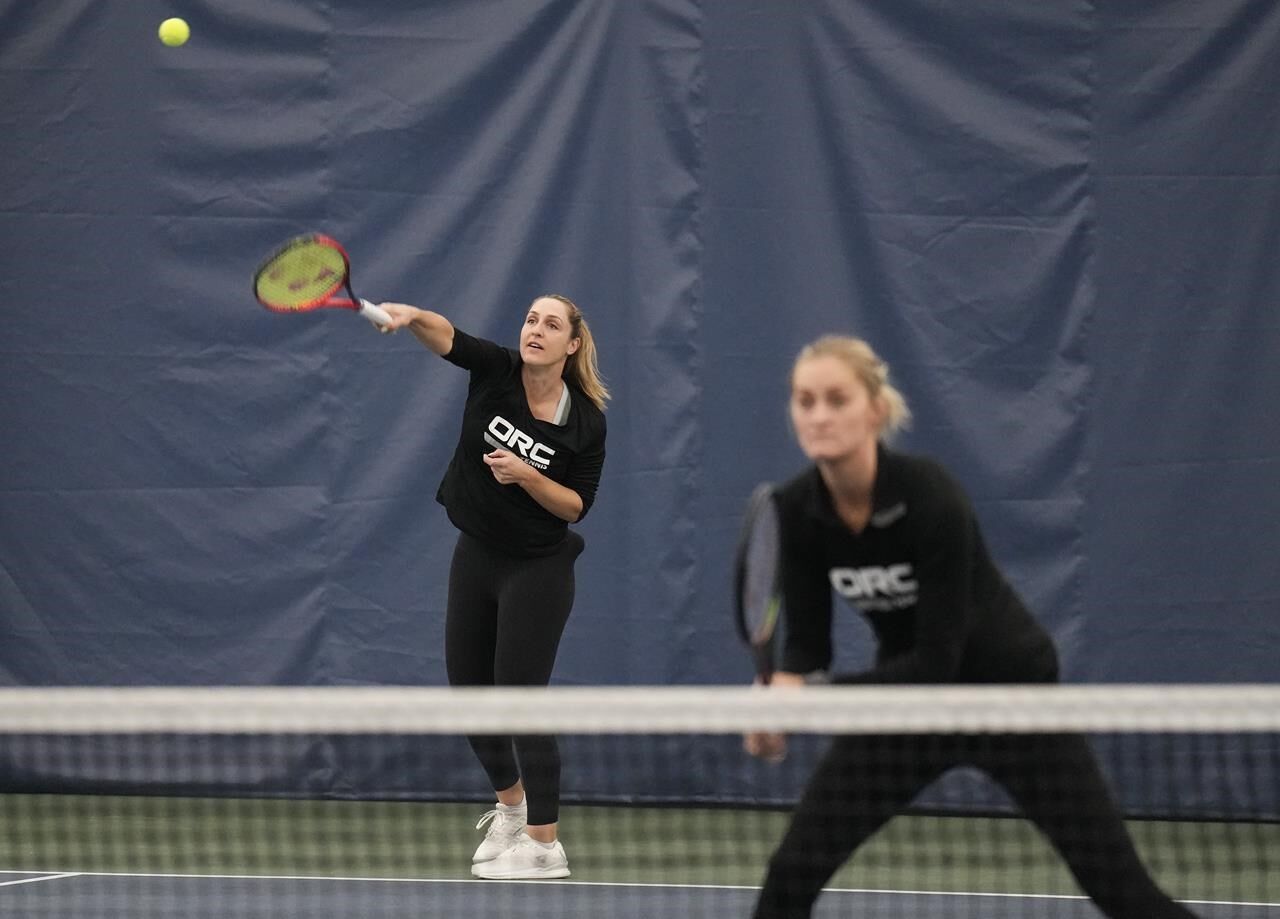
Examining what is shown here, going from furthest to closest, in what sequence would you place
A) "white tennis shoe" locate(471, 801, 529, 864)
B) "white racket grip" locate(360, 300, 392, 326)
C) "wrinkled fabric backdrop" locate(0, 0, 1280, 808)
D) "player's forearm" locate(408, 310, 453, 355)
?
"wrinkled fabric backdrop" locate(0, 0, 1280, 808) < "white tennis shoe" locate(471, 801, 529, 864) < "player's forearm" locate(408, 310, 453, 355) < "white racket grip" locate(360, 300, 392, 326)

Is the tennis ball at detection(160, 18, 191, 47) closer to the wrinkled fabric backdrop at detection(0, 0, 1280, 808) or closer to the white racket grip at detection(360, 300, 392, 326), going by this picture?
the wrinkled fabric backdrop at detection(0, 0, 1280, 808)

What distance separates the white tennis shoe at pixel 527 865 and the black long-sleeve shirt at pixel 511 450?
2.66 ft

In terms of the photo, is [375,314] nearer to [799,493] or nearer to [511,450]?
[511,450]

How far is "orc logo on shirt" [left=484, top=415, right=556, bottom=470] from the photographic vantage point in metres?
4.69

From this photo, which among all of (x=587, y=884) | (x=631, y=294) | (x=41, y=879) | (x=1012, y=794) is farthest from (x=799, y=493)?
(x=631, y=294)

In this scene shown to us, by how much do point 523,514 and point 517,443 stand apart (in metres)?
0.19

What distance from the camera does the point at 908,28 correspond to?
19.8ft

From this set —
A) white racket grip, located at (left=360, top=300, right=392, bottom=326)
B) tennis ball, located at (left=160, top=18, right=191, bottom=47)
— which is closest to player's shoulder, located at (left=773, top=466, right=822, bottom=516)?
white racket grip, located at (left=360, top=300, right=392, bottom=326)

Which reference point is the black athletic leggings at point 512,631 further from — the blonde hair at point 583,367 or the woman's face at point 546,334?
the woman's face at point 546,334

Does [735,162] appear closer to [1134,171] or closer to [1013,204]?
[1013,204]

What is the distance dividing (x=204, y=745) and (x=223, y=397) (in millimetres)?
1258

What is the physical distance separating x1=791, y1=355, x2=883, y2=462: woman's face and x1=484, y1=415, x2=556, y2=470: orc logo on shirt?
205cm

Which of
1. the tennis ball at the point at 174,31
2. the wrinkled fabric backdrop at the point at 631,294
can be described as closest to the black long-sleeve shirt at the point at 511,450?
the wrinkled fabric backdrop at the point at 631,294

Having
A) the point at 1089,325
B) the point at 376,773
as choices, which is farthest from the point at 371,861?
the point at 1089,325
